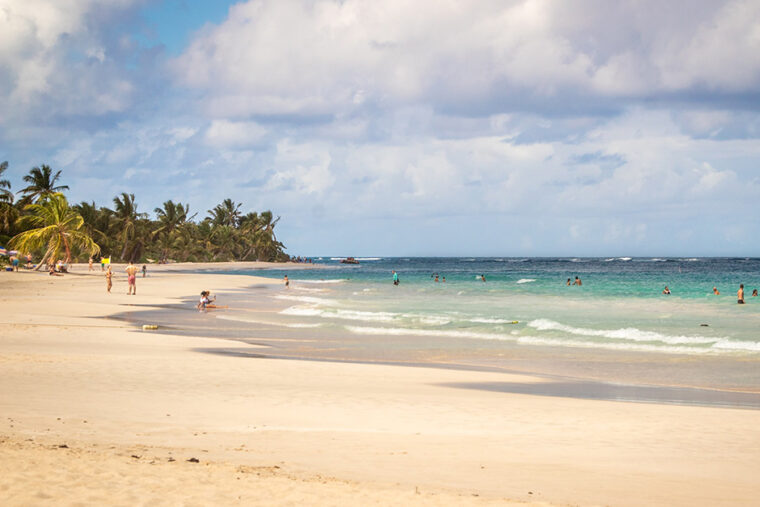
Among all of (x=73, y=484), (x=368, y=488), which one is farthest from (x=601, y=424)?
(x=73, y=484)

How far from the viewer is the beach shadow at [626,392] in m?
11.0

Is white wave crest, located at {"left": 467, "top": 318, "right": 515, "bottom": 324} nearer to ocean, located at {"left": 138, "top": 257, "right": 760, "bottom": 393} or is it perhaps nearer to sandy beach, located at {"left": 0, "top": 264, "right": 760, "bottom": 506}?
ocean, located at {"left": 138, "top": 257, "right": 760, "bottom": 393}

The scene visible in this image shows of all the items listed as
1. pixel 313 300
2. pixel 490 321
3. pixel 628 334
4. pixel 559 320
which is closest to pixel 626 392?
pixel 628 334

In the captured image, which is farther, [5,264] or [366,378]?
[5,264]

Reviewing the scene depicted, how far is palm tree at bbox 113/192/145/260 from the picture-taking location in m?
91.4

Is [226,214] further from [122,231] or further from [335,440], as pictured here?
[335,440]

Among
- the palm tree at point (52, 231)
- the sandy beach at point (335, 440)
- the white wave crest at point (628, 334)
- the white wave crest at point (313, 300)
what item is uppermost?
the palm tree at point (52, 231)

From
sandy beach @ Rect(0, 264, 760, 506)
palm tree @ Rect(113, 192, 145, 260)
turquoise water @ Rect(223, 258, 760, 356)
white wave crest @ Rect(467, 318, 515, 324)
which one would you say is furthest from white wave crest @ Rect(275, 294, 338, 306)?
palm tree @ Rect(113, 192, 145, 260)

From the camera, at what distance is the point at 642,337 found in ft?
68.9

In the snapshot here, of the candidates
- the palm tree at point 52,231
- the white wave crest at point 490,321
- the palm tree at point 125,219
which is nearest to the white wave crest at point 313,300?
the white wave crest at point 490,321

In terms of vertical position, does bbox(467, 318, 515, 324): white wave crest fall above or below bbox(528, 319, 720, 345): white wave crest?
below

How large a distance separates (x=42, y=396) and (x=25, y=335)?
8.94 metres

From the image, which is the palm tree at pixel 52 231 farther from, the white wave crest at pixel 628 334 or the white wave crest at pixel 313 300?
the white wave crest at pixel 628 334

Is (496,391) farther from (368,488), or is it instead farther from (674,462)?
(368,488)
